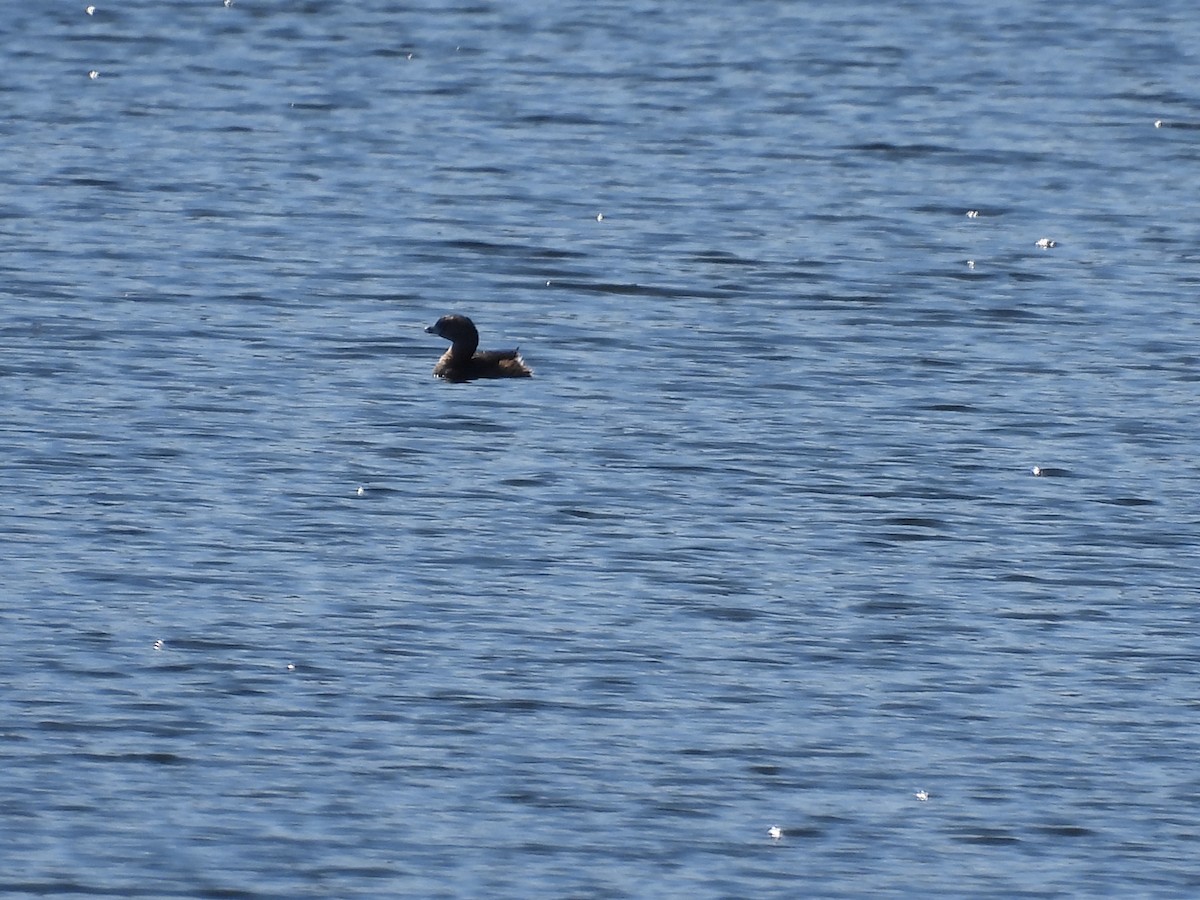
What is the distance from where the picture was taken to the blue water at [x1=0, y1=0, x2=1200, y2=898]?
10.9m

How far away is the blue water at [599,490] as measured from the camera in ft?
35.8

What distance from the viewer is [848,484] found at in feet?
51.5

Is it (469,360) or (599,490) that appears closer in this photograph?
(599,490)

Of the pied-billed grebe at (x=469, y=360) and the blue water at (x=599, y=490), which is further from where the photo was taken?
the pied-billed grebe at (x=469, y=360)

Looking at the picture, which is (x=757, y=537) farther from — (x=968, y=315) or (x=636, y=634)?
(x=968, y=315)

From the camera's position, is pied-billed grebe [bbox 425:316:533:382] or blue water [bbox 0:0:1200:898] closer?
blue water [bbox 0:0:1200:898]

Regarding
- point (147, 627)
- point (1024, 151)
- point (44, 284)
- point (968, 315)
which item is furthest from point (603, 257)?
point (147, 627)

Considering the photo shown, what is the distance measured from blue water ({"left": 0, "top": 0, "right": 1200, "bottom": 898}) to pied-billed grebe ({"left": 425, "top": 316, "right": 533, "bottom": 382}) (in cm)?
16

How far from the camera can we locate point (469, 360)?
18141 millimetres

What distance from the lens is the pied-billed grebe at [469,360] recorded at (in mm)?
18141

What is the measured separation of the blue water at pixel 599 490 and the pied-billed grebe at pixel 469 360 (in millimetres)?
160

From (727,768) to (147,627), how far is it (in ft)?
10.3

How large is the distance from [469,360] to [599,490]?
2.91 meters

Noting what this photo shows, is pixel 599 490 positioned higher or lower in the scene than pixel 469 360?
lower
